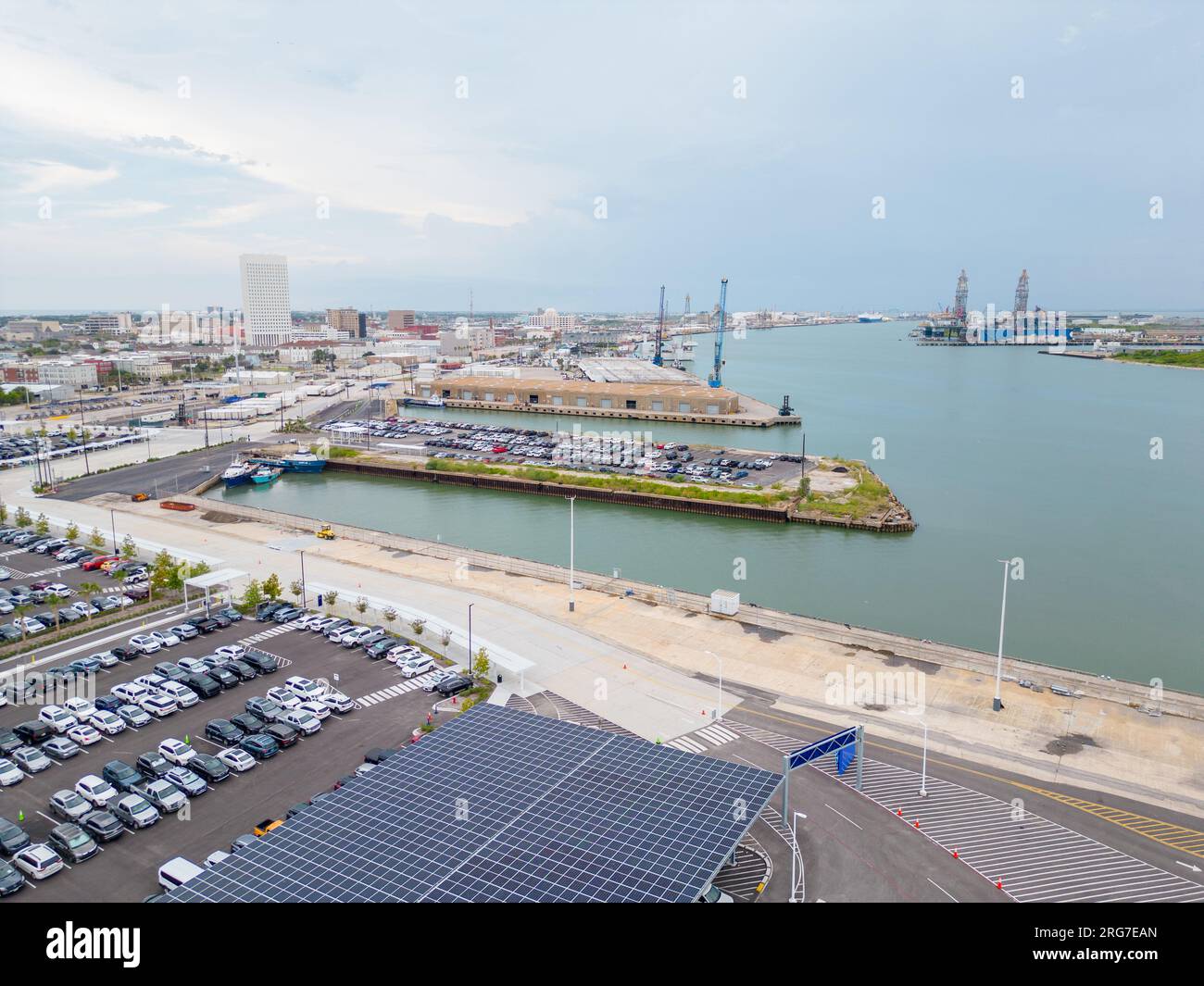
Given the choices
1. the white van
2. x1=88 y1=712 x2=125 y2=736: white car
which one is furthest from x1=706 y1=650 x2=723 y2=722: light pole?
x1=88 y1=712 x2=125 y2=736: white car

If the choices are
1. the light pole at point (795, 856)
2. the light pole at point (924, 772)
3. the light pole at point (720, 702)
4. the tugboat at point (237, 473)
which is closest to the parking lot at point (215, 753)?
the light pole at point (720, 702)

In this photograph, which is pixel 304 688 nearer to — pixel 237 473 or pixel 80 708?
pixel 80 708

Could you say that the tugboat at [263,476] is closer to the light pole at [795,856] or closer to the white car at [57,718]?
the white car at [57,718]

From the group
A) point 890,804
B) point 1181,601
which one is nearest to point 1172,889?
point 890,804

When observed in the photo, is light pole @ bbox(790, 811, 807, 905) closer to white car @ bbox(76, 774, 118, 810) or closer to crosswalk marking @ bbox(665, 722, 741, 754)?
crosswalk marking @ bbox(665, 722, 741, 754)

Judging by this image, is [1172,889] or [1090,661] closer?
[1172,889]

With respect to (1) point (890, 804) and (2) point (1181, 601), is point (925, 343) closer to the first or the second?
(2) point (1181, 601)
